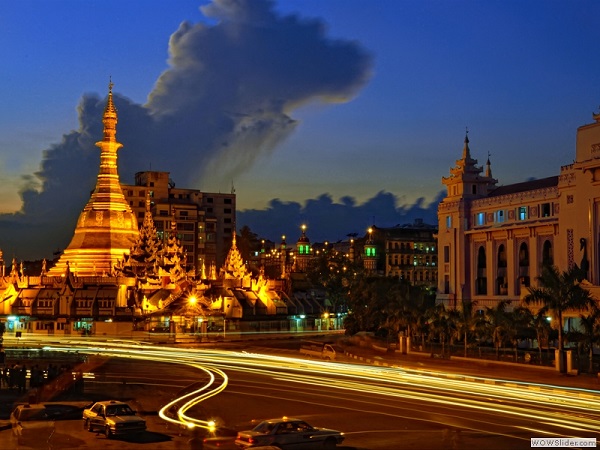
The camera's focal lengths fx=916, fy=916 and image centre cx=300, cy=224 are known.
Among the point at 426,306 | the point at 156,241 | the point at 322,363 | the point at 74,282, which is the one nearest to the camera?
the point at 322,363

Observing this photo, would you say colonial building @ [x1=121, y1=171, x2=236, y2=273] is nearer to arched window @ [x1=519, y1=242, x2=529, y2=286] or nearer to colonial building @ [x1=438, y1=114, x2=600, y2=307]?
colonial building @ [x1=438, y1=114, x2=600, y2=307]

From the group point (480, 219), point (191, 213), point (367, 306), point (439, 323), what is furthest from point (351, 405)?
point (191, 213)

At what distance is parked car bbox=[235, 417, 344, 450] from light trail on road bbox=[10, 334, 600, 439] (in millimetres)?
4264

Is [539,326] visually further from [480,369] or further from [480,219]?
[480,219]

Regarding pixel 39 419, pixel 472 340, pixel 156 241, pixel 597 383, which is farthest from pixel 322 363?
pixel 156 241

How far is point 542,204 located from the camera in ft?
216

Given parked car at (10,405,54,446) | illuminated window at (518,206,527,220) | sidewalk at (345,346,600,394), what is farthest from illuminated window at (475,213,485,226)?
parked car at (10,405,54,446)

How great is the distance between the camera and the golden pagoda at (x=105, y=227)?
296 feet

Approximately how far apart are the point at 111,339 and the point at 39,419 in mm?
39525

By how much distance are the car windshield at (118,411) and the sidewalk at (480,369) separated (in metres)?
16.5

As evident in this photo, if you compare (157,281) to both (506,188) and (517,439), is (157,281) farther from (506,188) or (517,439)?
(517,439)

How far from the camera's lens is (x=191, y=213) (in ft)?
491

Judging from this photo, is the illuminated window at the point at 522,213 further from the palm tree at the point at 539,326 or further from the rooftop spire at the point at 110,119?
the rooftop spire at the point at 110,119

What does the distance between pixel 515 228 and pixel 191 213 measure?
289 ft
